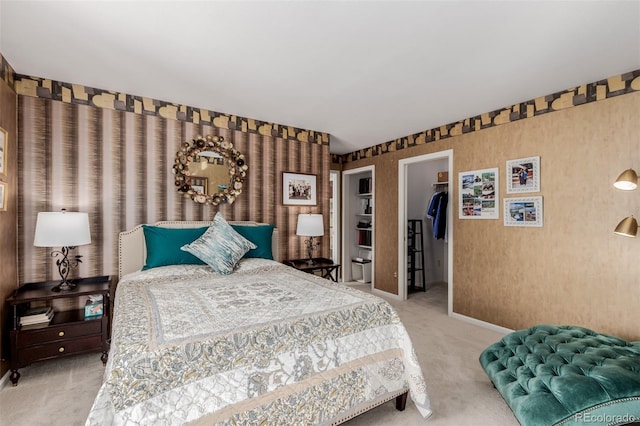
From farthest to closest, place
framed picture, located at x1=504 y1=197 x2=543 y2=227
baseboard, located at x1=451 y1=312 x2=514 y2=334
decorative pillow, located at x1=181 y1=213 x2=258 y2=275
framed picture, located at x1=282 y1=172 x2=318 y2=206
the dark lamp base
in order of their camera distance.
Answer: framed picture, located at x1=282 y1=172 x2=318 y2=206 → baseboard, located at x1=451 y1=312 x2=514 y2=334 → framed picture, located at x1=504 y1=197 x2=543 y2=227 → decorative pillow, located at x1=181 y1=213 x2=258 y2=275 → the dark lamp base

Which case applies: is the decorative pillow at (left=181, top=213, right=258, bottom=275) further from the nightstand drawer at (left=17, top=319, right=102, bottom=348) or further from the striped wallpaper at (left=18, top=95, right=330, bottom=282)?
the nightstand drawer at (left=17, top=319, right=102, bottom=348)

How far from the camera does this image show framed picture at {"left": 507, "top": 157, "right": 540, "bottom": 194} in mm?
3066

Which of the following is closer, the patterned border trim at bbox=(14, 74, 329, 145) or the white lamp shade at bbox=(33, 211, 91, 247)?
the white lamp shade at bbox=(33, 211, 91, 247)

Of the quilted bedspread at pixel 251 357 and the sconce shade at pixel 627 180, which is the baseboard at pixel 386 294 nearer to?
the quilted bedspread at pixel 251 357

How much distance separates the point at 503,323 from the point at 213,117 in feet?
13.7

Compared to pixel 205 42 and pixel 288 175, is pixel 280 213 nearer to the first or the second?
pixel 288 175

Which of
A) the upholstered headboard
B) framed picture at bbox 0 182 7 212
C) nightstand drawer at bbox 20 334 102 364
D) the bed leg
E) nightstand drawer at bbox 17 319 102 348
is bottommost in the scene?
the bed leg

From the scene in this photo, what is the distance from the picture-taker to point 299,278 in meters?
2.59

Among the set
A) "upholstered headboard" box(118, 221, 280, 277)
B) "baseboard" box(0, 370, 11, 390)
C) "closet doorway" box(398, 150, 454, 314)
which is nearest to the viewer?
"baseboard" box(0, 370, 11, 390)

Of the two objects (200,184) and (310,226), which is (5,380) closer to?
(200,184)

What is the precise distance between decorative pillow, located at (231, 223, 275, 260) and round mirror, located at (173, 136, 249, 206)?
A: 433mm

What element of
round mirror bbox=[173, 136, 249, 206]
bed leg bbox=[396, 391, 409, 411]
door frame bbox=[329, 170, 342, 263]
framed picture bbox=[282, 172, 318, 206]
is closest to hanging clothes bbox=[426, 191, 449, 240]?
door frame bbox=[329, 170, 342, 263]

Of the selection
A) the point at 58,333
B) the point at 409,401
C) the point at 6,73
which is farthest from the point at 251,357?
the point at 6,73

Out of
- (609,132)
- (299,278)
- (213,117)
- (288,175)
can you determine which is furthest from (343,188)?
(609,132)
